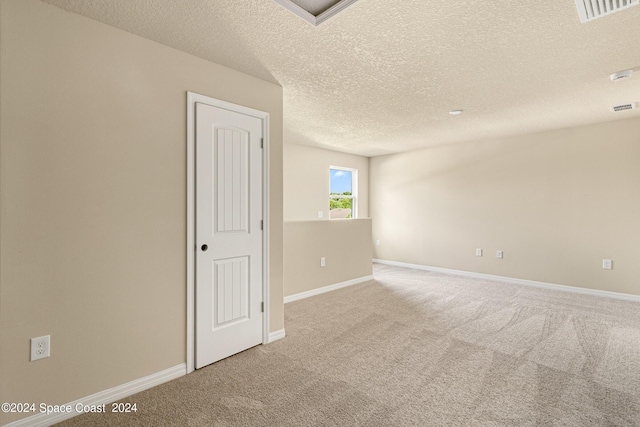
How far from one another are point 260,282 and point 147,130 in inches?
61.1

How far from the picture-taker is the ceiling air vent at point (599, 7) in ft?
5.88

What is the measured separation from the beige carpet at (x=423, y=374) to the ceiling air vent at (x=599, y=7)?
8.03 feet

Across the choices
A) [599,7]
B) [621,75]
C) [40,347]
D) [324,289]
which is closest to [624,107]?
[621,75]

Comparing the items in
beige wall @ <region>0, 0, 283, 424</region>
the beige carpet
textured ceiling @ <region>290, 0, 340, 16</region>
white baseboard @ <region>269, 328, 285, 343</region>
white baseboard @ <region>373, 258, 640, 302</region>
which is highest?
textured ceiling @ <region>290, 0, 340, 16</region>

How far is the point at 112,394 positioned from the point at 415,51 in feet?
10.6

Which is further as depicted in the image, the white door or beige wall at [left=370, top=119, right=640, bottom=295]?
beige wall at [left=370, top=119, right=640, bottom=295]

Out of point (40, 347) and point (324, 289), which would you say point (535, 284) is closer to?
point (324, 289)

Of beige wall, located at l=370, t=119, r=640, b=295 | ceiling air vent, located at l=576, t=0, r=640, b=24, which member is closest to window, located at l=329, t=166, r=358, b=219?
beige wall, located at l=370, t=119, r=640, b=295

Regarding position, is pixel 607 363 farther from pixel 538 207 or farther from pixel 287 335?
pixel 538 207

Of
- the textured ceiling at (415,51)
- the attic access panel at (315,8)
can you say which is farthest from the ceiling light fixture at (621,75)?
the attic access panel at (315,8)

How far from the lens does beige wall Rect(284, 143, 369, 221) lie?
18.8 ft

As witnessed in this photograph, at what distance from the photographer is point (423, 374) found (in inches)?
90.0

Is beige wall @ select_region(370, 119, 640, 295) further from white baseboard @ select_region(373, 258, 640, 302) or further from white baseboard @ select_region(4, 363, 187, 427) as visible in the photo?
white baseboard @ select_region(4, 363, 187, 427)

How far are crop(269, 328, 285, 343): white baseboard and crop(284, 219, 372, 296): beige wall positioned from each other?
114 cm
